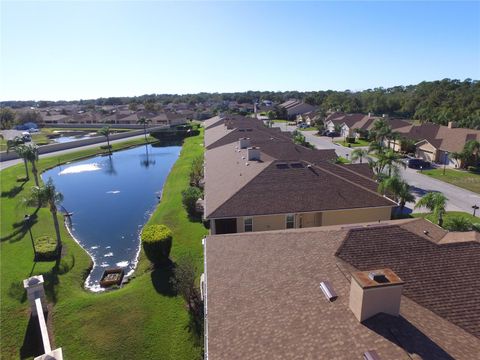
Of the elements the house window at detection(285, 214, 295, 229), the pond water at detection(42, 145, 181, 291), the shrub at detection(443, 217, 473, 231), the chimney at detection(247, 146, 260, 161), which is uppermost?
the chimney at detection(247, 146, 260, 161)

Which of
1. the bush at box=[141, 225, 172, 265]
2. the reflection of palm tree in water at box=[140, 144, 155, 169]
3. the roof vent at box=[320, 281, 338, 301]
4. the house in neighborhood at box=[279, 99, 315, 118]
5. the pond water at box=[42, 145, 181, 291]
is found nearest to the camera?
the roof vent at box=[320, 281, 338, 301]

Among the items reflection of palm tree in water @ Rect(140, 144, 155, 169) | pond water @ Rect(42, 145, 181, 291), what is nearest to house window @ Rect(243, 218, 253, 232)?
pond water @ Rect(42, 145, 181, 291)

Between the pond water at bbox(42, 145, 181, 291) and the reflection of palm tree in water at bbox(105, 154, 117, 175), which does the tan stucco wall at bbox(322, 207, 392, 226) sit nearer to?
the pond water at bbox(42, 145, 181, 291)

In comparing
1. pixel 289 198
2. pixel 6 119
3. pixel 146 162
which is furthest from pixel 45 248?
pixel 6 119

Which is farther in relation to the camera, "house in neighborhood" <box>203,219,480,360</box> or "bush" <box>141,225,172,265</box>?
"bush" <box>141,225,172,265</box>

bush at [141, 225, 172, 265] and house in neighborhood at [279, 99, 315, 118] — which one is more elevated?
house in neighborhood at [279, 99, 315, 118]

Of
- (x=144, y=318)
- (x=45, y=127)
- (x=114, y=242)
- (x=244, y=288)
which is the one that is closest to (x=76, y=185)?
(x=114, y=242)
